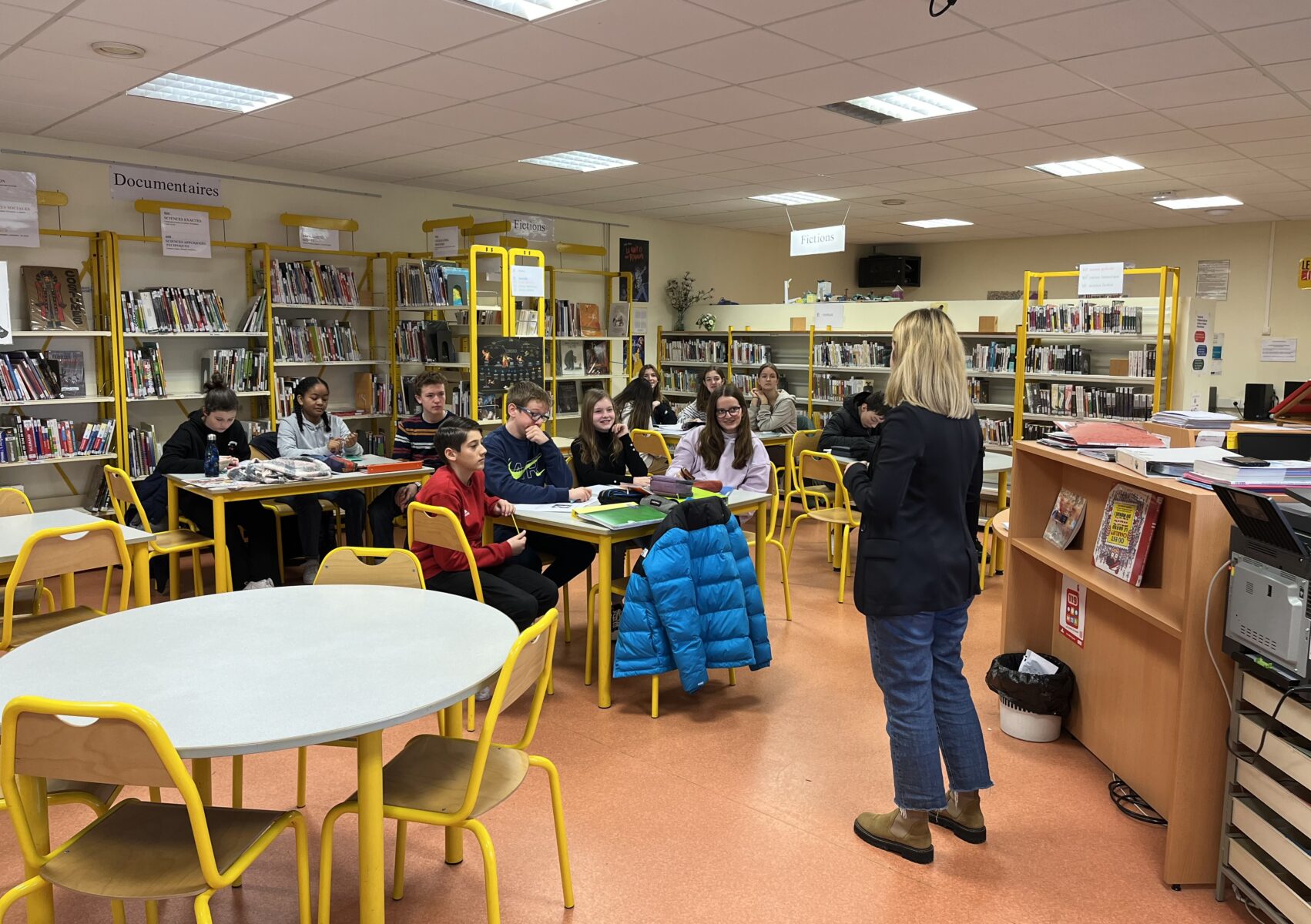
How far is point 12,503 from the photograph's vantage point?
3.97 m

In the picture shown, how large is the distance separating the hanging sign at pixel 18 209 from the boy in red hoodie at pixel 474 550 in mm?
3788

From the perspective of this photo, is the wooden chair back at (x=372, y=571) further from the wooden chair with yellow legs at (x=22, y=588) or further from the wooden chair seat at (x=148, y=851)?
the wooden chair with yellow legs at (x=22, y=588)

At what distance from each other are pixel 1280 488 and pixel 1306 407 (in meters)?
2.66

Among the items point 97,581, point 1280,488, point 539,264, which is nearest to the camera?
point 1280,488

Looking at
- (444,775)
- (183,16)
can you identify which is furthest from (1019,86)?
(444,775)

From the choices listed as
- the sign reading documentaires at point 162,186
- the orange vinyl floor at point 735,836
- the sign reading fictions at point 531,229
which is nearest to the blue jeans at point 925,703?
the orange vinyl floor at point 735,836

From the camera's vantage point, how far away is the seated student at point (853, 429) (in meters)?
6.71

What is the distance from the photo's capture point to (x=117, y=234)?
20.8 ft

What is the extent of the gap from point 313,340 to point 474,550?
4.20 m

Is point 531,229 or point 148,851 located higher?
point 531,229

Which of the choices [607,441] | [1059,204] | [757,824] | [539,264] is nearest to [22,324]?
[539,264]

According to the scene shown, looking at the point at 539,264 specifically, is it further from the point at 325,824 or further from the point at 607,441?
the point at 325,824

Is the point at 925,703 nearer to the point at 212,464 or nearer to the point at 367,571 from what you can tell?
the point at 367,571

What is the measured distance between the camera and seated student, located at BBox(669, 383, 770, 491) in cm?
518
